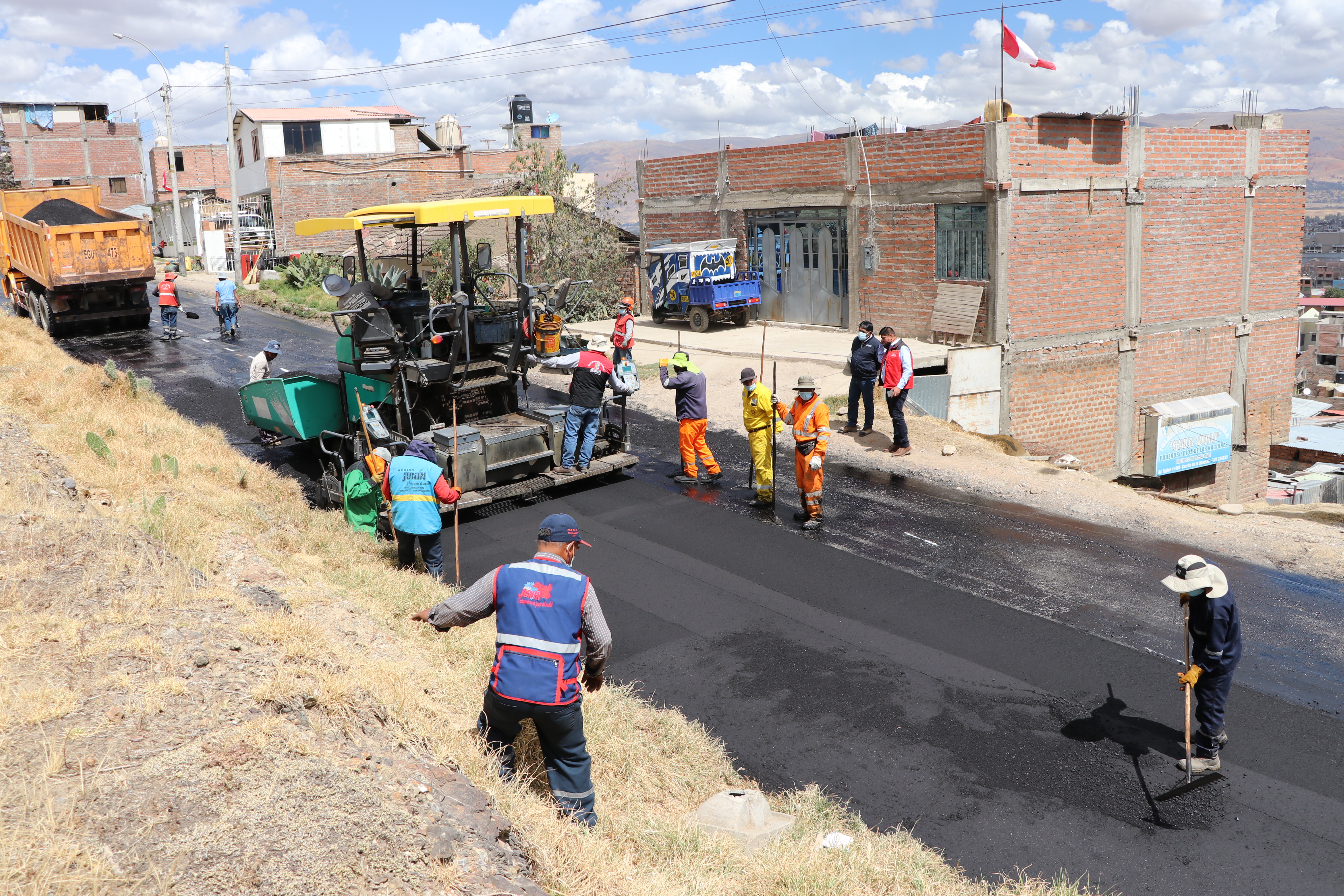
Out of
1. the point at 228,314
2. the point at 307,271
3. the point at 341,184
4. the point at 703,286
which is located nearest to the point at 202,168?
the point at 341,184

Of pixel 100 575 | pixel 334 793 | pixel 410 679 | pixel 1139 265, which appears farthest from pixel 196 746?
pixel 1139 265

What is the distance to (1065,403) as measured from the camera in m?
19.9

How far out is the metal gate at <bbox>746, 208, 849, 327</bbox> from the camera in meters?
22.7

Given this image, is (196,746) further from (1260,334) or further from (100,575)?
(1260,334)

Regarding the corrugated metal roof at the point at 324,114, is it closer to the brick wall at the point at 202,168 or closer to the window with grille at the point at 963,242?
the brick wall at the point at 202,168

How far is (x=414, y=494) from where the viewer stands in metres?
8.59

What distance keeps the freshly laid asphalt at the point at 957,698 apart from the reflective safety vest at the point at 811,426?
3.17ft

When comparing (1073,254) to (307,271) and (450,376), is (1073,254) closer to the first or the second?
(450,376)

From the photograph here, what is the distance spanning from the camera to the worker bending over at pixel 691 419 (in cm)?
1220

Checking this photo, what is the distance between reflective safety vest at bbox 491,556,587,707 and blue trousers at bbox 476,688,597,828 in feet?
0.19

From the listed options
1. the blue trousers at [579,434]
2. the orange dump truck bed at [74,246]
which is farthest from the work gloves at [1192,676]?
the orange dump truck bed at [74,246]

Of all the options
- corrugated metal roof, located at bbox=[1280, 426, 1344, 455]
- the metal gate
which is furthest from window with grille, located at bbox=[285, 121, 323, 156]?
corrugated metal roof, located at bbox=[1280, 426, 1344, 455]

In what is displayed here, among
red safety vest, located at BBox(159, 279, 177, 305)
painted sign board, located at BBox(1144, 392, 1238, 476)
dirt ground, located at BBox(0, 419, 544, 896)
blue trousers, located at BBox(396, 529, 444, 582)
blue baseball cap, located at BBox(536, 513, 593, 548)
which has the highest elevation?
red safety vest, located at BBox(159, 279, 177, 305)

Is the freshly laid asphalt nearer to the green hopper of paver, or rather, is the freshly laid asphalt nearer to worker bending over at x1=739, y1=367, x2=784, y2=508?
worker bending over at x1=739, y1=367, x2=784, y2=508
